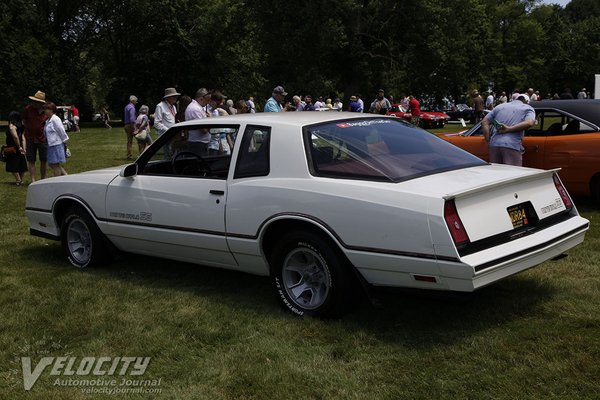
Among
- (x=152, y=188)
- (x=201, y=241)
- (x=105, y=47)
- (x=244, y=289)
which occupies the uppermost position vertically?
(x=105, y=47)

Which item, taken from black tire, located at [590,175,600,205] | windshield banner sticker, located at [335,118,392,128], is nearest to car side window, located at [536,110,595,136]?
black tire, located at [590,175,600,205]

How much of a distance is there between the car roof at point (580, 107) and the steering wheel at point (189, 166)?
5.12 m

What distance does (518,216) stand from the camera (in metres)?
4.35

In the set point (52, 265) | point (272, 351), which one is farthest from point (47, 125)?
point (272, 351)

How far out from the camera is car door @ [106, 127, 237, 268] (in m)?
5.12

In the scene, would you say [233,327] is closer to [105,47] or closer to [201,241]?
[201,241]

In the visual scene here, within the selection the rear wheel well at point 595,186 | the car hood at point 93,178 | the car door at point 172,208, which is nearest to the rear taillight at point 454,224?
the car door at point 172,208

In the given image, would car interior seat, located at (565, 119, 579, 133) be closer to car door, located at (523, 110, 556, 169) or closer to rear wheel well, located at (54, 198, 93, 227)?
car door, located at (523, 110, 556, 169)

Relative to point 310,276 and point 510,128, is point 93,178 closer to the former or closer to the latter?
point 310,276

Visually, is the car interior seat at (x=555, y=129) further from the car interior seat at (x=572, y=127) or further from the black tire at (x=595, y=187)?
the black tire at (x=595, y=187)

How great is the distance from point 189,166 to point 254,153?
3.49ft

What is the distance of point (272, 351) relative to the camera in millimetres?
4129

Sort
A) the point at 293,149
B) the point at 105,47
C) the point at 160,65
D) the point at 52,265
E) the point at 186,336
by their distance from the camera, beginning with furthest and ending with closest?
the point at 105,47 < the point at 160,65 < the point at 52,265 < the point at 293,149 < the point at 186,336

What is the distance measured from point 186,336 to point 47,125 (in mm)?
7757
